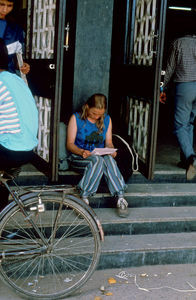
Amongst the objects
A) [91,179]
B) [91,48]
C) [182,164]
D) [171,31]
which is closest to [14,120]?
[91,179]

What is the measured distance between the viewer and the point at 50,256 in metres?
4.05

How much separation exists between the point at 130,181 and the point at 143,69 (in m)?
1.41

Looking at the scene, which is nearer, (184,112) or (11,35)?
(11,35)

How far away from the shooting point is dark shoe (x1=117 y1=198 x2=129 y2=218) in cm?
524

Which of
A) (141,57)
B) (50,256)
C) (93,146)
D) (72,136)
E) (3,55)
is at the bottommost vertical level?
(50,256)

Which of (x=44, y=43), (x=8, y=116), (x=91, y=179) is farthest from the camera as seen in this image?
→ (x=44, y=43)

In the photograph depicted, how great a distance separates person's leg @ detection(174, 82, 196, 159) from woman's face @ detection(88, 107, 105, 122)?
4.09 feet

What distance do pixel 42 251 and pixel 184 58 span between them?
3396mm

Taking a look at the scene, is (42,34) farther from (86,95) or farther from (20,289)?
(20,289)

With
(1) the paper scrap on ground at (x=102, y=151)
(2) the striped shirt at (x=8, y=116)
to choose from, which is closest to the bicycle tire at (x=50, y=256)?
(2) the striped shirt at (x=8, y=116)

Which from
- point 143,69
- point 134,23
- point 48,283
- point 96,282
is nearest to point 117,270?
point 96,282

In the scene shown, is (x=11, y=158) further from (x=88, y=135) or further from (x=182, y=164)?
(x=182, y=164)

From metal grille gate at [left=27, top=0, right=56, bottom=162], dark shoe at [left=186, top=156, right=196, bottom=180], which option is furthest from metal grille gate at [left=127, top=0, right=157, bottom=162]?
metal grille gate at [left=27, top=0, right=56, bottom=162]

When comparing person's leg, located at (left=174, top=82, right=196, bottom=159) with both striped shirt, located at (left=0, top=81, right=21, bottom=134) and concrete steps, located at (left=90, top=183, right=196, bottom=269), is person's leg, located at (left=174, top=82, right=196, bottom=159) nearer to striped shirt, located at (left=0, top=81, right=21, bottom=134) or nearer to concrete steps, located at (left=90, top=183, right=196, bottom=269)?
concrete steps, located at (left=90, top=183, right=196, bottom=269)
